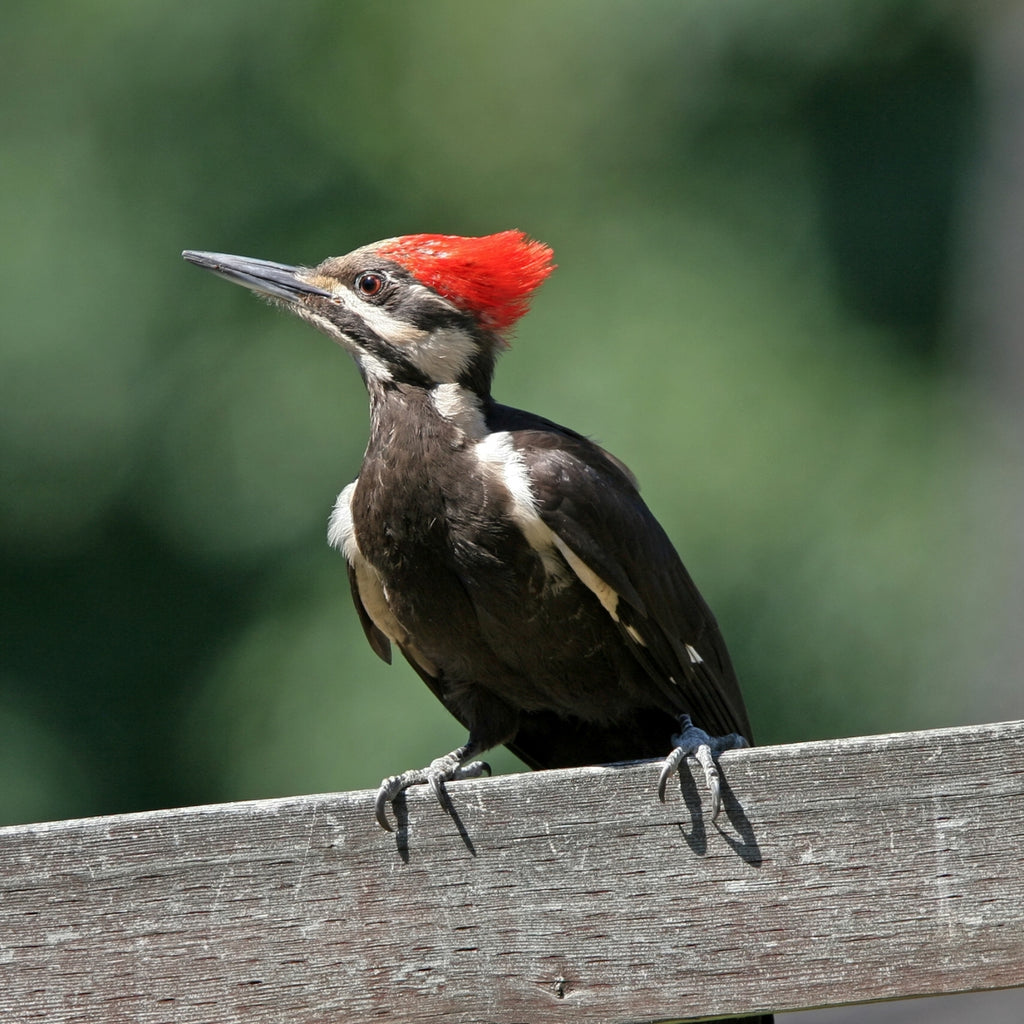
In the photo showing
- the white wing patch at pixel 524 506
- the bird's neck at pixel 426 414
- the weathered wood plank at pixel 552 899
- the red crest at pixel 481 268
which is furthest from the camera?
the red crest at pixel 481 268

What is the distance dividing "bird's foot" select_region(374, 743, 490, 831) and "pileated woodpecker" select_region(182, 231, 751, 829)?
0.01 meters

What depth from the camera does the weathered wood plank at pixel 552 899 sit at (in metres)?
1.94

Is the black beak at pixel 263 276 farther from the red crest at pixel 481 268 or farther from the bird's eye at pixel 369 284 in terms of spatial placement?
the red crest at pixel 481 268

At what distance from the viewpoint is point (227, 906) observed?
2008 mm

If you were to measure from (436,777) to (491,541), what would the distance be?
58cm

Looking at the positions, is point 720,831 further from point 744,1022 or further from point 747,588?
point 747,588

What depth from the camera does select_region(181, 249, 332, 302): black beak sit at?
132 inches

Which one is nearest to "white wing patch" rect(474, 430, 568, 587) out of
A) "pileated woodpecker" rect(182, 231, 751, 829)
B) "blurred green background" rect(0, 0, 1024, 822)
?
"pileated woodpecker" rect(182, 231, 751, 829)

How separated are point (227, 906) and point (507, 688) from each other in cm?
130

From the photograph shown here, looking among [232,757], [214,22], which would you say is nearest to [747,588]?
[232,757]

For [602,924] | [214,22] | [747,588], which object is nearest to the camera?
[602,924]

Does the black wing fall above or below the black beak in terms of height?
below

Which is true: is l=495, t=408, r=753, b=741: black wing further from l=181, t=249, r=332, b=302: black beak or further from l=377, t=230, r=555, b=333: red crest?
l=181, t=249, r=332, b=302: black beak

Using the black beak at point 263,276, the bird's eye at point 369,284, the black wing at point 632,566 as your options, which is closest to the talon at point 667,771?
the black wing at point 632,566
